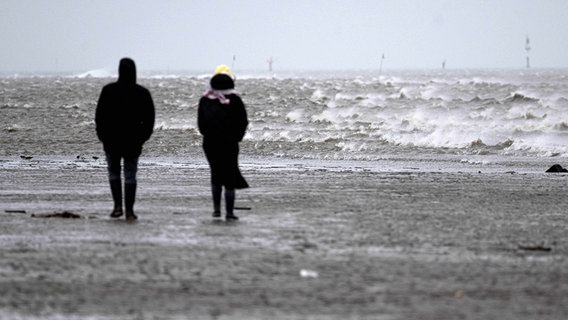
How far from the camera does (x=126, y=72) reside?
12047mm

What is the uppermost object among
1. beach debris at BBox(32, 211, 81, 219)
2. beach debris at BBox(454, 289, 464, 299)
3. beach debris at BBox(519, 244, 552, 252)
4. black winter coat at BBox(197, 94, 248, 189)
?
black winter coat at BBox(197, 94, 248, 189)

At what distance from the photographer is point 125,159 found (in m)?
12.1

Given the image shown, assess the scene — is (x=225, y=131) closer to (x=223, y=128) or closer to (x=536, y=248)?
(x=223, y=128)

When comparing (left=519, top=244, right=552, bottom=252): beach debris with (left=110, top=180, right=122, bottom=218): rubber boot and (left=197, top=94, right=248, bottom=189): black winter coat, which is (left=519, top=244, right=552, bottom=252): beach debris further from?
(left=110, top=180, right=122, bottom=218): rubber boot

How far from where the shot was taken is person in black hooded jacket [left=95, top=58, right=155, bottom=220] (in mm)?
12031

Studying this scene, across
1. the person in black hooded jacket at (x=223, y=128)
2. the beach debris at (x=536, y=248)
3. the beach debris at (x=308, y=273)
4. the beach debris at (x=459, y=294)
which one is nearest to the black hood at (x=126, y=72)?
the person in black hooded jacket at (x=223, y=128)

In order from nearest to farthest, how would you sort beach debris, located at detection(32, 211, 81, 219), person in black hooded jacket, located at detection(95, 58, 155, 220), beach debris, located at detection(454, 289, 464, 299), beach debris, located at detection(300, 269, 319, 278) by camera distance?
beach debris, located at detection(454, 289, 464, 299) < beach debris, located at detection(300, 269, 319, 278) < beach debris, located at detection(32, 211, 81, 219) < person in black hooded jacket, located at detection(95, 58, 155, 220)

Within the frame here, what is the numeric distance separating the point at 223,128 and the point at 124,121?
108 centimetres

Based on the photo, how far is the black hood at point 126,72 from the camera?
12.0 metres

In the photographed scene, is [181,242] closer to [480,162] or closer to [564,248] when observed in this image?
[564,248]

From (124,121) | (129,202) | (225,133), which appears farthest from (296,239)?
(124,121)

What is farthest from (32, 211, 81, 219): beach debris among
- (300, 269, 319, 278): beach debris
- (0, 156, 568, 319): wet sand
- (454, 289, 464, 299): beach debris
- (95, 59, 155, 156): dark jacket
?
(454, 289, 464, 299): beach debris

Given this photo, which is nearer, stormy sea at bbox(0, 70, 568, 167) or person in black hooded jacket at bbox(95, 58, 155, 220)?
person in black hooded jacket at bbox(95, 58, 155, 220)

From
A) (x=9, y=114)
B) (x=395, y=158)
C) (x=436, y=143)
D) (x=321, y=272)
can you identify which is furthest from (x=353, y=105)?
(x=321, y=272)
